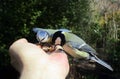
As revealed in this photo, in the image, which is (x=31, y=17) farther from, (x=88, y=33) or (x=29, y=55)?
(x=29, y=55)

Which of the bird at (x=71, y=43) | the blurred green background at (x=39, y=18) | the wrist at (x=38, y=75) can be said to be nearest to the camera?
the wrist at (x=38, y=75)

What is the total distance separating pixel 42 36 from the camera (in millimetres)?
1402

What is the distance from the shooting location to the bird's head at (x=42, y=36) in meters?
1.34

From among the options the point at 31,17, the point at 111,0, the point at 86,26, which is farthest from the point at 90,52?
the point at 111,0

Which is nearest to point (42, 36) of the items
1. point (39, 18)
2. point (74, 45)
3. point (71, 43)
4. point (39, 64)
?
point (71, 43)

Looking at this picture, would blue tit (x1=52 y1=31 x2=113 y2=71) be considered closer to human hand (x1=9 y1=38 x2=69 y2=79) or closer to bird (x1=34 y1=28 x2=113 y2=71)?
bird (x1=34 y1=28 x2=113 y2=71)

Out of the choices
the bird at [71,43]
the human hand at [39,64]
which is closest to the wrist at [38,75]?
the human hand at [39,64]

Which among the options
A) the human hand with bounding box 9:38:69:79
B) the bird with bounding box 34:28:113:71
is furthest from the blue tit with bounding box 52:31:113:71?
the human hand with bounding box 9:38:69:79

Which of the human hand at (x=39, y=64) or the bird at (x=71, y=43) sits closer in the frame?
the human hand at (x=39, y=64)

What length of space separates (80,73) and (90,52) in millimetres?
4806

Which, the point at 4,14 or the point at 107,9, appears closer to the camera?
the point at 4,14

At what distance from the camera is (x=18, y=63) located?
0.98 m

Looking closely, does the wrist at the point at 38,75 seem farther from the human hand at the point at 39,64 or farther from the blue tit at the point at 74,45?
the blue tit at the point at 74,45

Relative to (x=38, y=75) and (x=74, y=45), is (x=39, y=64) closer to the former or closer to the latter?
(x=38, y=75)
